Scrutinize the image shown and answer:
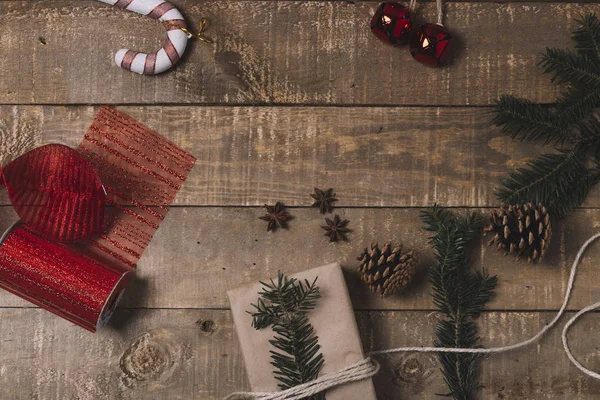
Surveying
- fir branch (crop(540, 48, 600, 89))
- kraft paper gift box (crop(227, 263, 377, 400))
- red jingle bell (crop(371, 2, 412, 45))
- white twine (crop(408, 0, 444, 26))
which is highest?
white twine (crop(408, 0, 444, 26))

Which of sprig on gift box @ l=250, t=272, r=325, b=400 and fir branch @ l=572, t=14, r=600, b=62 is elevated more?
fir branch @ l=572, t=14, r=600, b=62

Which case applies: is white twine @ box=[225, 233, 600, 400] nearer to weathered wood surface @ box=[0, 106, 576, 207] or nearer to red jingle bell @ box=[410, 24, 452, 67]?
weathered wood surface @ box=[0, 106, 576, 207]

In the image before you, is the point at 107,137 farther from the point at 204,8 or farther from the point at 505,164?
the point at 505,164

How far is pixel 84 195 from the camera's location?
1419 mm

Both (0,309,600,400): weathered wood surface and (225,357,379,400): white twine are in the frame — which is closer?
(225,357,379,400): white twine

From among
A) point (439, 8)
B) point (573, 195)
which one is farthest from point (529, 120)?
point (439, 8)

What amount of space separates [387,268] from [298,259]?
219mm

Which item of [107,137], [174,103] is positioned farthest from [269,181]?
[107,137]

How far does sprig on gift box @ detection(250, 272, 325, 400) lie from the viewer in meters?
1.37

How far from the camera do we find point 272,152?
1.48 metres

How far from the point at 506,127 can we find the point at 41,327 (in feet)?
3.87

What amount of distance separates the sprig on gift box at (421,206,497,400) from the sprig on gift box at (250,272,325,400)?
285 mm

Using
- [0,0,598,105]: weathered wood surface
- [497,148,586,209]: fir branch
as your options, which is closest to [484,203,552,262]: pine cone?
[497,148,586,209]: fir branch

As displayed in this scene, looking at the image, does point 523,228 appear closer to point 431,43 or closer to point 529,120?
point 529,120
